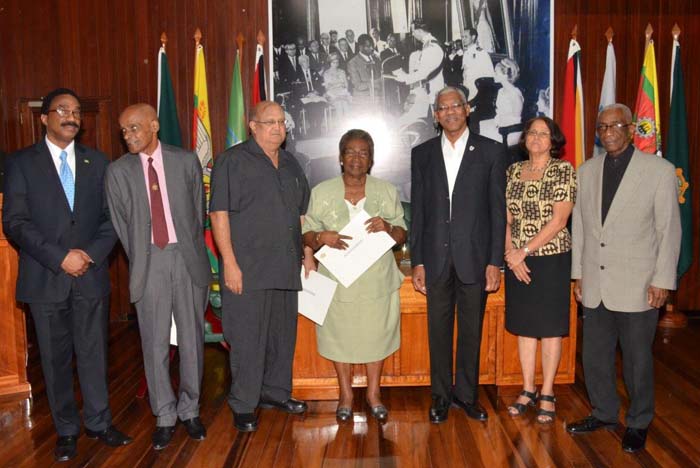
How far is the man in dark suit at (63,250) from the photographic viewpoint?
2.95m

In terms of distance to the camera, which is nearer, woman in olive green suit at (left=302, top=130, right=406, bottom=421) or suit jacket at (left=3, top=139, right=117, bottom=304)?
suit jacket at (left=3, top=139, right=117, bottom=304)

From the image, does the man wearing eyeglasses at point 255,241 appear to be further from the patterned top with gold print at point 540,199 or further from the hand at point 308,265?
the patterned top with gold print at point 540,199

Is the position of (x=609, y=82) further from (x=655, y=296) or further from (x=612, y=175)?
(x=655, y=296)

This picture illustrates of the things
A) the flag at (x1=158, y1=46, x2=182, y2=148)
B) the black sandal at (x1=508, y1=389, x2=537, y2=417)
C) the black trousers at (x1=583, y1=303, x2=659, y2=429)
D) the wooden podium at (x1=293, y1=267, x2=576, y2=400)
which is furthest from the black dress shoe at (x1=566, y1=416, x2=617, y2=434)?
the flag at (x1=158, y1=46, x2=182, y2=148)

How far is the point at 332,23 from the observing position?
584cm

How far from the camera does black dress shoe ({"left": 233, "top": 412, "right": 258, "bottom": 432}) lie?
335cm

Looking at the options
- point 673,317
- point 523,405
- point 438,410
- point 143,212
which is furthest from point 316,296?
point 673,317

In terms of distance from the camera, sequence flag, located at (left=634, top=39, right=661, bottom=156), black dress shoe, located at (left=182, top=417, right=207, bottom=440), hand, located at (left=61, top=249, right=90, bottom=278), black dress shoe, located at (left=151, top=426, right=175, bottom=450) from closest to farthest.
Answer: hand, located at (left=61, top=249, right=90, bottom=278), black dress shoe, located at (left=151, top=426, right=175, bottom=450), black dress shoe, located at (left=182, top=417, right=207, bottom=440), flag, located at (left=634, top=39, right=661, bottom=156)

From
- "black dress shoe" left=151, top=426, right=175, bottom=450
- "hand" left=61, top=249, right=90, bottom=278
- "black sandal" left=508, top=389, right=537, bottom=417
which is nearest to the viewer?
"hand" left=61, top=249, right=90, bottom=278

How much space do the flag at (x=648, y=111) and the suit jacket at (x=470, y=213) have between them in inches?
107

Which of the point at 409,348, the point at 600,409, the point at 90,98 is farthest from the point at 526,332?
the point at 90,98

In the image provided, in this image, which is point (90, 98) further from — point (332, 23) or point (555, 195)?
point (555, 195)

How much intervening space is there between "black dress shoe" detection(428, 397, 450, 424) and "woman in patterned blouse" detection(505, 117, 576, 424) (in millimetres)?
388

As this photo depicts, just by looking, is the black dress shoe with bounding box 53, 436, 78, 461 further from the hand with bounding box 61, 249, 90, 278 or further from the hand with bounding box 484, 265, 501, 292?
the hand with bounding box 484, 265, 501, 292
